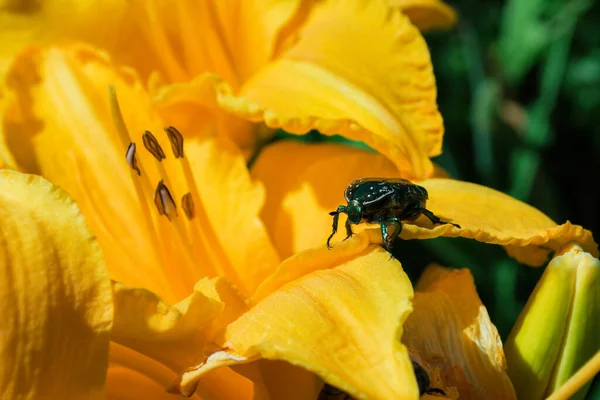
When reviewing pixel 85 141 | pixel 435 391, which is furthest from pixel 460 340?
pixel 85 141

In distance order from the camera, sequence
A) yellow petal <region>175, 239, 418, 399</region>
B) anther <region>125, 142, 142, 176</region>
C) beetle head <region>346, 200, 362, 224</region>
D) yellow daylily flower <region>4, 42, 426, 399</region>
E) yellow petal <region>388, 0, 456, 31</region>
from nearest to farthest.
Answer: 1. yellow petal <region>175, 239, 418, 399</region>
2. yellow daylily flower <region>4, 42, 426, 399</region>
3. beetle head <region>346, 200, 362, 224</region>
4. anther <region>125, 142, 142, 176</region>
5. yellow petal <region>388, 0, 456, 31</region>

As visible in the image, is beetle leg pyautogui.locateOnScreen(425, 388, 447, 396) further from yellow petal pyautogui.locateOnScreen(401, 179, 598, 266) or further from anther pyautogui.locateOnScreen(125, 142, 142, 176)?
anther pyautogui.locateOnScreen(125, 142, 142, 176)

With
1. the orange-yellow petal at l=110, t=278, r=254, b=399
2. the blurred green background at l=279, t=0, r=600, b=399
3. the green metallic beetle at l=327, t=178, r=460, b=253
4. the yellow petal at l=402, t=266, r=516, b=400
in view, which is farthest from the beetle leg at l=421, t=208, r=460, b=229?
the blurred green background at l=279, t=0, r=600, b=399

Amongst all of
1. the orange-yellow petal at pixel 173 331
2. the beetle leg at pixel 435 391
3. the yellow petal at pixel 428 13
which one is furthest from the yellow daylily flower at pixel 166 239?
the yellow petal at pixel 428 13

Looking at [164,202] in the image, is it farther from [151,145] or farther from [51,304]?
[51,304]

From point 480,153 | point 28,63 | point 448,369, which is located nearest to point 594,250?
point 448,369

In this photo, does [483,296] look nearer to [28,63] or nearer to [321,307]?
[321,307]
